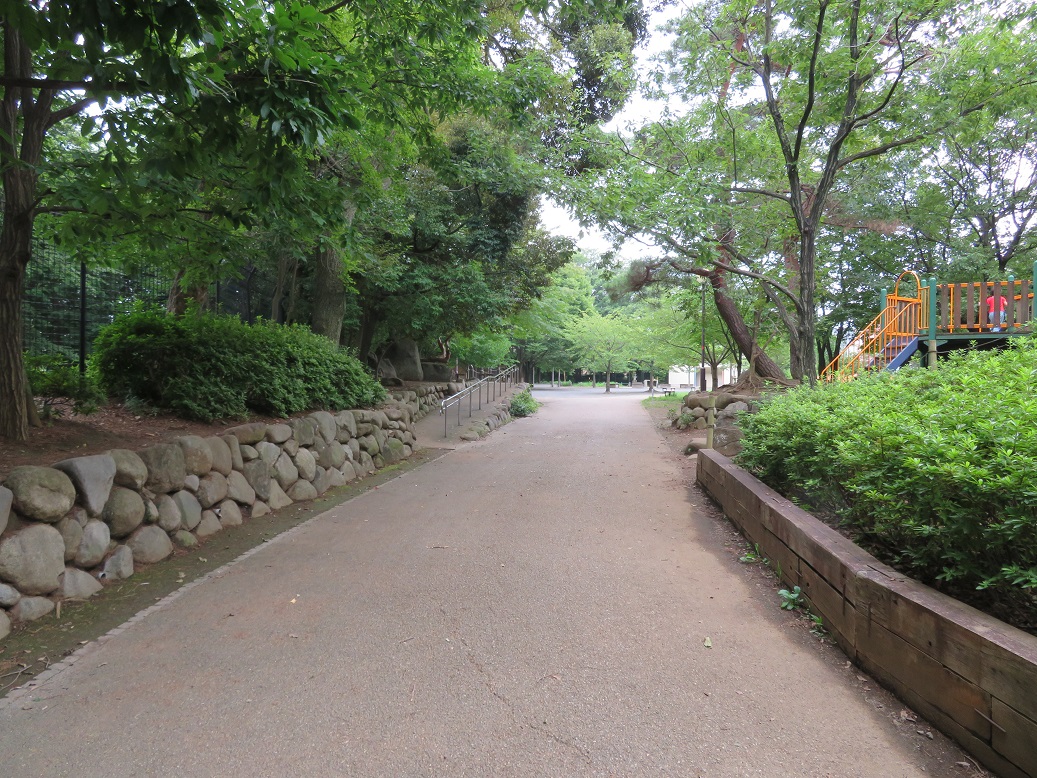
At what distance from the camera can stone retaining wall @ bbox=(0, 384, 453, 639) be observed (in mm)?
3301

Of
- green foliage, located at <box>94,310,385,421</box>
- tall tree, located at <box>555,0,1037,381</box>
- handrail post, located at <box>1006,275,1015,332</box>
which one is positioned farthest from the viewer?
handrail post, located at <box>1006,275,1015,332</box>

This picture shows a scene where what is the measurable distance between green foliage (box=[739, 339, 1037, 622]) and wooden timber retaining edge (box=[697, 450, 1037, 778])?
0.64 ft

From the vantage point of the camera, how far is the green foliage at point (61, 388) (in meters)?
5.34

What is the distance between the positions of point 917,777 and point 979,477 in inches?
46.9

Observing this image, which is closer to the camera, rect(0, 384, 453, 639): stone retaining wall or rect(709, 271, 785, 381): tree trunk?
rect(0, 384, 453, 639): stone retaining wall

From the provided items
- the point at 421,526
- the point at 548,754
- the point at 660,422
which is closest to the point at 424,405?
the point at 660,422

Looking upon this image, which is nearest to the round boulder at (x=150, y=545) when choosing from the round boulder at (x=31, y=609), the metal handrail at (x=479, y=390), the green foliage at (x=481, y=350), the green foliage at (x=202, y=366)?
the round boulder at (x=31, y=609)

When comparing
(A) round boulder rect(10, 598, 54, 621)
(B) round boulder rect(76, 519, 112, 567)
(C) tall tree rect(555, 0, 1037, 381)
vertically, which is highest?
(C) tall tree rect(555, 0, 1037, 381)

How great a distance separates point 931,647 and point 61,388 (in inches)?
272

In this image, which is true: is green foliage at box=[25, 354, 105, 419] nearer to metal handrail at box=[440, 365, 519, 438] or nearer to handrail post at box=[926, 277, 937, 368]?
metal handrail at box=[440, 365, 519, 438]

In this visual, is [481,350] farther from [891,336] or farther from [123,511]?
[123,511]

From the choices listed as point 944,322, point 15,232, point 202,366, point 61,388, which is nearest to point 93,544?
point 61,388

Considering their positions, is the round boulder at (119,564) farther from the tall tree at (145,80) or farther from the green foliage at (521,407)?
the green foliage at (521,407)

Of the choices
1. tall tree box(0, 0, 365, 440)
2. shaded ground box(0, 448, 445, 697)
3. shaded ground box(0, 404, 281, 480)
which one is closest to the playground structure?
shaded ground box(0, 448, 445, 697)
